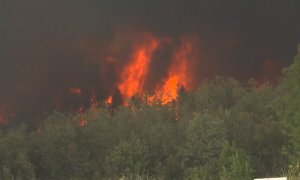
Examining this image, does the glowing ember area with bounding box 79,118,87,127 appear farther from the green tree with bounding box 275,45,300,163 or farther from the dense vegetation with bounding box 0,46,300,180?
the green tree with bounding box 275,45,300,163

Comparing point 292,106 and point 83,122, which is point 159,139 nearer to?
point 83,122

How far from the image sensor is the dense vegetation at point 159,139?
5591 centimetres

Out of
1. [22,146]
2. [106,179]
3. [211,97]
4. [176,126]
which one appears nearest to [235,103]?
[211,97]

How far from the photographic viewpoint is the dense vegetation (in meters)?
55.9

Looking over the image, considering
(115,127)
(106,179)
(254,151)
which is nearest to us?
(106,179)

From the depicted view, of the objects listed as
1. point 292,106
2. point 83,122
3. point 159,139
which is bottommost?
point 292,106

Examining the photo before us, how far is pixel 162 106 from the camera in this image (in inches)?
2657

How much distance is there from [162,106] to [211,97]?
236 inches

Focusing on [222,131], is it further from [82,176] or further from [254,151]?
[82,176]

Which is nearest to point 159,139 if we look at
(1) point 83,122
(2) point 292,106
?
(1) point 83,122

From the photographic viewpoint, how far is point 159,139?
60594 mm

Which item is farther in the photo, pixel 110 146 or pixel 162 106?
pixel 162 106

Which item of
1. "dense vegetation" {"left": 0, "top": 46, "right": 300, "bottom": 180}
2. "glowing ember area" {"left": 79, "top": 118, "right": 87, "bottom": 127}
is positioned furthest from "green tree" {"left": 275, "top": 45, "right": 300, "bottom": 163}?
"glowing ember area" {"left": 79, "top": 118, "right": 87, "bottom": 127}

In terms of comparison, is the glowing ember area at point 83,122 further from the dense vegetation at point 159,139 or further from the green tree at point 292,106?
the green tree at point 292,106
